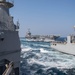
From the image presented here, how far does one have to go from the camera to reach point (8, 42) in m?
19.8

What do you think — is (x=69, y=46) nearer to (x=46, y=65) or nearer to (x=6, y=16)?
(x=46, y=65)

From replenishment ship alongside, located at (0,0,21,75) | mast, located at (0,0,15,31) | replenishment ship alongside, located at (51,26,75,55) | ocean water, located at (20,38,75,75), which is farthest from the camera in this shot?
replenishment ship alongside, located at (51,26,75,55)

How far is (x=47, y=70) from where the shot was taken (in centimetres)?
3069

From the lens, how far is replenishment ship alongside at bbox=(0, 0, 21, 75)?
18.7 m

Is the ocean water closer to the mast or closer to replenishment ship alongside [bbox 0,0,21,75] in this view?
replenishment ship alongside [bbox 0,0,21,75]

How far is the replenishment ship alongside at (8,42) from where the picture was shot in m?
18.7

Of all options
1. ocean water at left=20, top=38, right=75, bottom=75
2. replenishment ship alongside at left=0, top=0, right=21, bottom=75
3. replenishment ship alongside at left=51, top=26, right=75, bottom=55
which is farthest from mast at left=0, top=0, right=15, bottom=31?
replenishment ship alongside at left=51, top=26, right=75, bottom=55

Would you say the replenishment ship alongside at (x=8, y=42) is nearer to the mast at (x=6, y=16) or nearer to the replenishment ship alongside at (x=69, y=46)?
the mast at (x=6, y=16)

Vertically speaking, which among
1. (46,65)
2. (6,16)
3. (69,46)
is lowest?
(46,65)

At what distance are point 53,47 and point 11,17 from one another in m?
45.5

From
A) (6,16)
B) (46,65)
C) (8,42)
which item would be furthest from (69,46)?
(8,42)

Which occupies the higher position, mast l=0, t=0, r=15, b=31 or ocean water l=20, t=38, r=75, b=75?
mast l=0, t=0, r=15, b=31

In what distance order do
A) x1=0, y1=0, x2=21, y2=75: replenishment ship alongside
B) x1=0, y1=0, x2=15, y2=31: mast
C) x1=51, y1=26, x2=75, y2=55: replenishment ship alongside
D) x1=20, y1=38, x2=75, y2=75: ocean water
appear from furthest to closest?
x1=51, y1=26, x2=75, y2=55: replenishment ship alongside < x1=20, y1=38, x2=75, y2=75: ocean water < x1=0, y1=0, x2=15, y2=31: mast < x1=0, y1=0, x2=21, y2=75: replenishment ship alongside

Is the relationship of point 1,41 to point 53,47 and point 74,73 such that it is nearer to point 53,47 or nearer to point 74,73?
point 74,73
